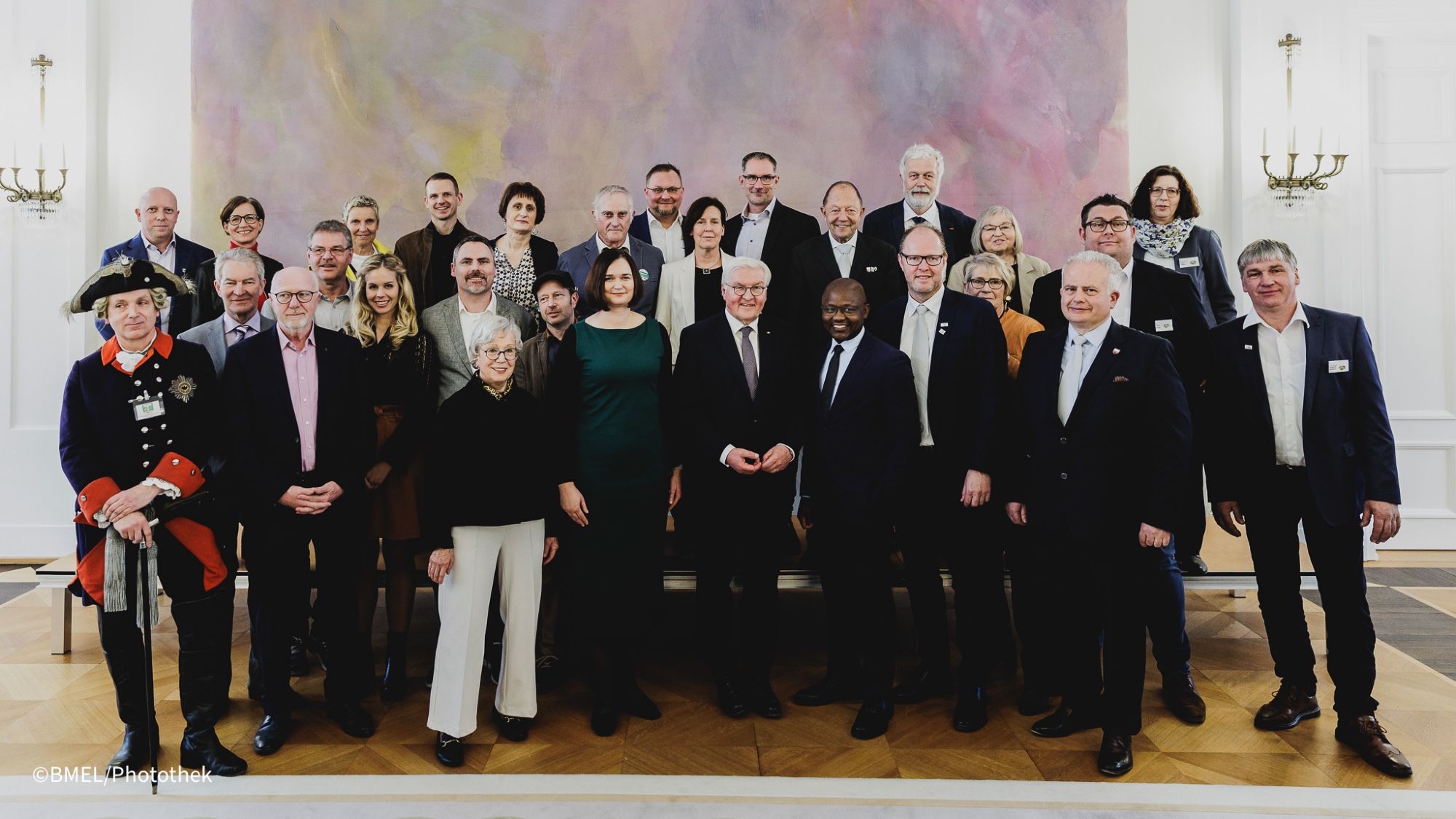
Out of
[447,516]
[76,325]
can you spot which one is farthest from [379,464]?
[76,325]

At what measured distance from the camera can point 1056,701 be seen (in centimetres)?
348

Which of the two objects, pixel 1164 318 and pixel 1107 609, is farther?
pixel 1164 318

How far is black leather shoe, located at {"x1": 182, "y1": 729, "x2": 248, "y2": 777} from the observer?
2.81 meters

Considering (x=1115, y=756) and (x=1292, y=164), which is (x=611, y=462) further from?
(x=1292, y=164)

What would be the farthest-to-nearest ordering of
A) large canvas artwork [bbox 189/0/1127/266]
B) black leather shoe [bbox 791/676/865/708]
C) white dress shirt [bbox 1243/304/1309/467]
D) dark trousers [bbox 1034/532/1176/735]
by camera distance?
large canvas artwork [bbox 189/0/1127/266] < black leather shoe [bbox 791/676/865/708] < white dress shirt [bbox 1243/304/1309/467] < dark trousers [bbox 1034/532/1176/735]

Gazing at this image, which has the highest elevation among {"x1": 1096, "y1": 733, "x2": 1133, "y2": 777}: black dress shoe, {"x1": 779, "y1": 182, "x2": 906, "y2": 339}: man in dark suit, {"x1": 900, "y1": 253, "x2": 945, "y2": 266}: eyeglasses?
{"x1": 779, "y1": 182, "x2": 906, "y2": 339}: man in dark suit

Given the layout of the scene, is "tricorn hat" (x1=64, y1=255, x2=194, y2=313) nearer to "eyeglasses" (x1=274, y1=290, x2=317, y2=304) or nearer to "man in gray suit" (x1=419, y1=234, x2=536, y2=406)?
"eyeglasses" (x1=274, y1=290, x2=317, y2=304)

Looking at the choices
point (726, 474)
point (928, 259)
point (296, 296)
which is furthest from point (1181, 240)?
point (296, 296)

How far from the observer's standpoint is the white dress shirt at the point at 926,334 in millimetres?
3295

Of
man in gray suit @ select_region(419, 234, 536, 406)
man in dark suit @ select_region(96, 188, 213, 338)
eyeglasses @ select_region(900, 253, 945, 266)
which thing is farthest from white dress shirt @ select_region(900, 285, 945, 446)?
man in dark suit @ select_region(96, 188, 213, 338)

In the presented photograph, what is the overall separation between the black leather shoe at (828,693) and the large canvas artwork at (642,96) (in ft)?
11.2

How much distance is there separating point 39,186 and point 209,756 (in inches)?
181

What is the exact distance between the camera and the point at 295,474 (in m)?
2.99

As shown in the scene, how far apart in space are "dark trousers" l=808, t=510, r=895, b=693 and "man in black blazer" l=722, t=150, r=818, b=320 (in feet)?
4.91
